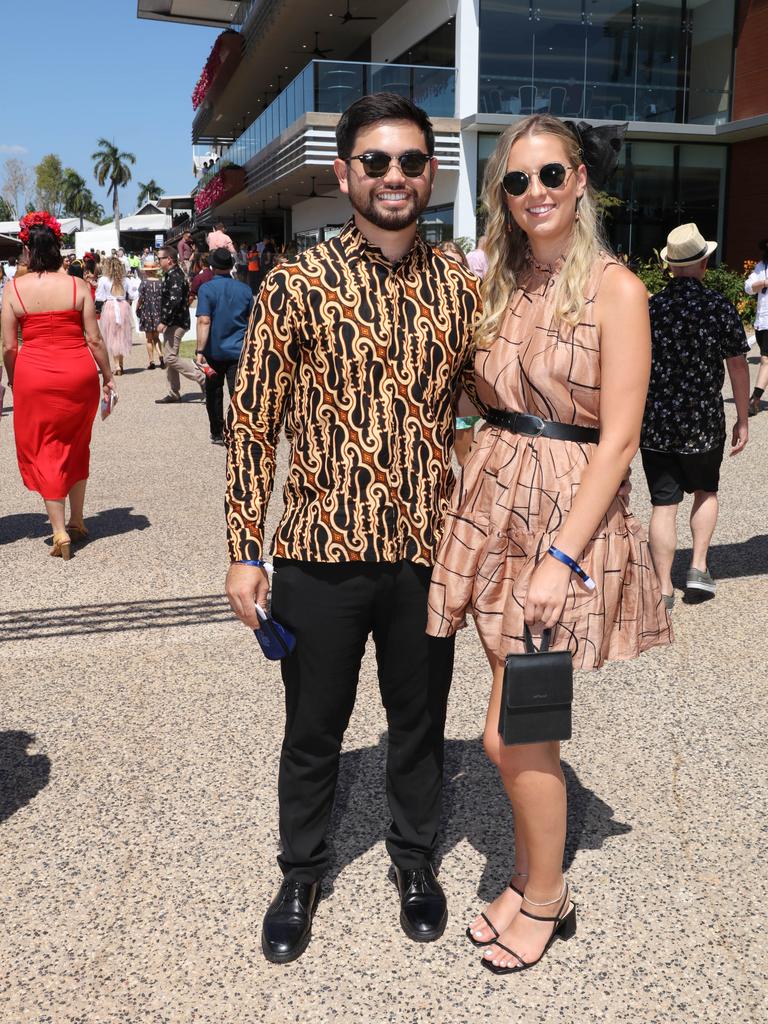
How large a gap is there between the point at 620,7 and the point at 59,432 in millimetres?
19394

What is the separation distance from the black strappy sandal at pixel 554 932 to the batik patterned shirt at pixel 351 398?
964 mm

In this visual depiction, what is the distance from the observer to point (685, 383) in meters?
4.89

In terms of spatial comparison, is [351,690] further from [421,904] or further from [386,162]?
[386,162]

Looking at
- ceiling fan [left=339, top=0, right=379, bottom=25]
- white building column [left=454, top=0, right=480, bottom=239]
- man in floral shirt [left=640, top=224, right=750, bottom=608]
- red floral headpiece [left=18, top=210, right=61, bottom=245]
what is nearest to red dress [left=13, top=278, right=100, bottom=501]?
red floral headpiece [left=18, top=210, right=61, bottom=245]

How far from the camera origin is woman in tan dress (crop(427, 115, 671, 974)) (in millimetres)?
2215

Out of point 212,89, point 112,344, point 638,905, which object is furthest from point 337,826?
point 212,89

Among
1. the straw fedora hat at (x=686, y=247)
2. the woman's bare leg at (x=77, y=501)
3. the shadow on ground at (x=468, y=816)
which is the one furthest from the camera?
the woman's bare leg at (x=77, y=501)

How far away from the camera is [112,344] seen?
54.2 ft

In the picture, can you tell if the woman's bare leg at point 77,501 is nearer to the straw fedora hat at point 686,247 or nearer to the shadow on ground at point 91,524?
the shadow on ground at point 91,524

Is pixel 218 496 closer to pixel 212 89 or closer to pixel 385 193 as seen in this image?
pixel 385 193

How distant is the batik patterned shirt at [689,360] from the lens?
4.85 m

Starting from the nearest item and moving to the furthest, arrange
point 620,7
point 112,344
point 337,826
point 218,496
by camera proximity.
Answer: point 337,826, point 218,496, point 112,344, point 620,7

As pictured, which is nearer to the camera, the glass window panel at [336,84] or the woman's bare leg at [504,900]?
the woman's bare leg at [504,900]

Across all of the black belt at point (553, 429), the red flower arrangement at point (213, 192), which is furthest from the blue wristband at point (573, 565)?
the red flower arrangement at point (213, 192)
